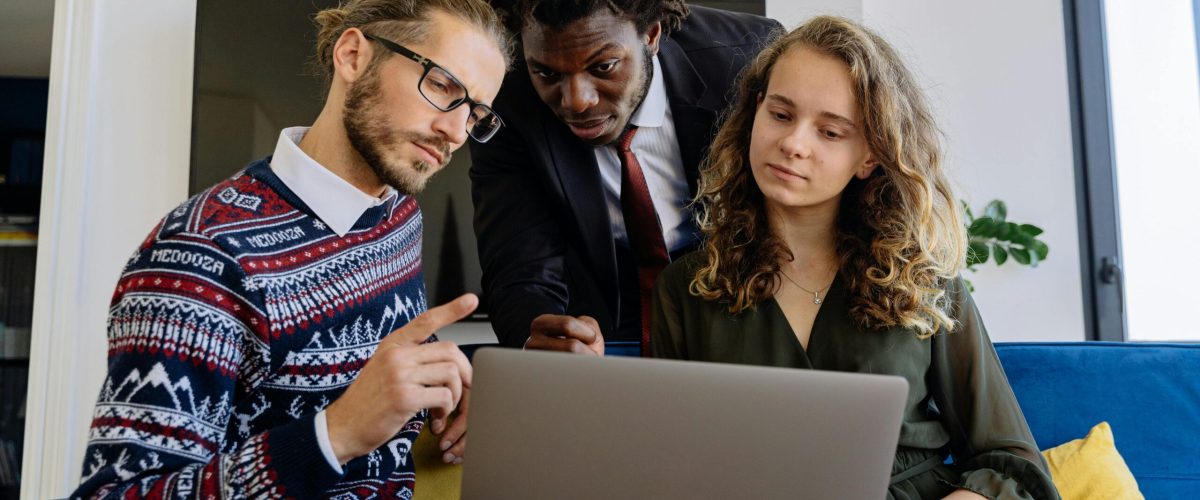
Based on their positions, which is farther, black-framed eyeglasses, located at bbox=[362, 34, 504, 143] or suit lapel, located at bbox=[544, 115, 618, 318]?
suit lapel, located at bbox=[544, 115, 618, 318]

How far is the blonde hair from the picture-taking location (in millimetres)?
1374

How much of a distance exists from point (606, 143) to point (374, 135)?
74 centimetres

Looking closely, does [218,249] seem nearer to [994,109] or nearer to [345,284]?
[345,284]

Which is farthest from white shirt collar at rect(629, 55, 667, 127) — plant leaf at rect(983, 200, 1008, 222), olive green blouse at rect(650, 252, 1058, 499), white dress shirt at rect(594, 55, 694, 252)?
plant leaf at rect(983, 200, 1008, 222)

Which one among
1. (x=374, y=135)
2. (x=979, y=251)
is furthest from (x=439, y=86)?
(x=979, y=251)

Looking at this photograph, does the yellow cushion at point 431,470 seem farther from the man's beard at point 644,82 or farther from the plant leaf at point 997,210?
the plant leaf at point 997,210

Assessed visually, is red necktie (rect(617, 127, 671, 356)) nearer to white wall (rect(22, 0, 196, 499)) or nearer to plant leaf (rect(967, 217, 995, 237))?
white wall (rect(22, 0, 196, 499))

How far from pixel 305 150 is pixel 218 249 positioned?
316 millimetres

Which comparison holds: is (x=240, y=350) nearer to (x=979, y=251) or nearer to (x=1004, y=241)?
(x=979, y=251)

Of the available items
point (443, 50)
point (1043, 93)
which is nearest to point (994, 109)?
point (1043, 93)

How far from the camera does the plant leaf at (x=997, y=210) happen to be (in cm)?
345

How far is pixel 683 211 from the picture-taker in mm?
1974

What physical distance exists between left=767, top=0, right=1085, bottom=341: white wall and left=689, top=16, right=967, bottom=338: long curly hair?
210 centimetres

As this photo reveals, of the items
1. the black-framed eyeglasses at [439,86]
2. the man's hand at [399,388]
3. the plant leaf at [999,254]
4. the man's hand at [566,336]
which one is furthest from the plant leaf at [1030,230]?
the man's hand at [399,388]
